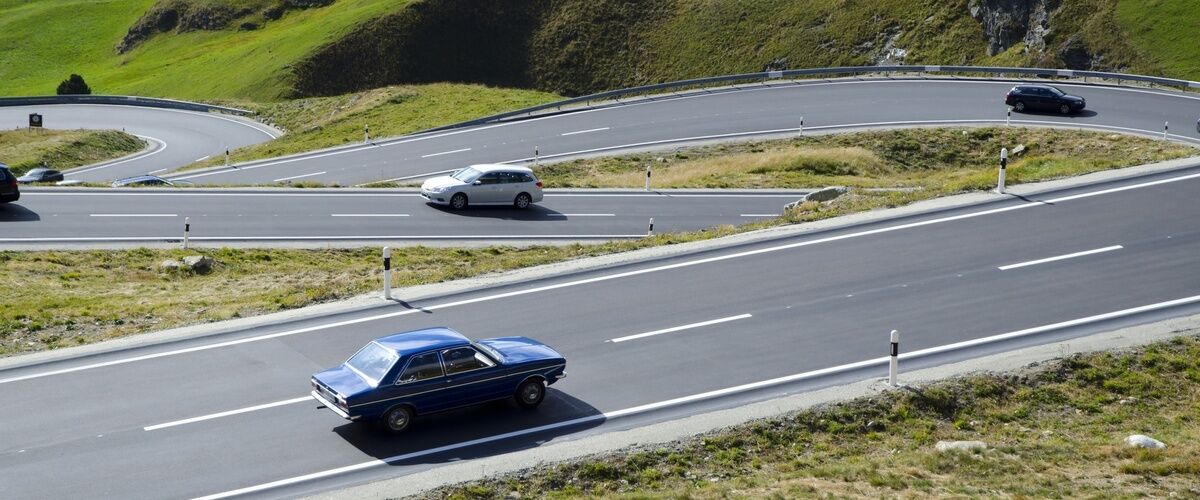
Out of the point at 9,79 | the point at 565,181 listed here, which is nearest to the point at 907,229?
the point at 565,181

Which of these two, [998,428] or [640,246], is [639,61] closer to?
[640,246]

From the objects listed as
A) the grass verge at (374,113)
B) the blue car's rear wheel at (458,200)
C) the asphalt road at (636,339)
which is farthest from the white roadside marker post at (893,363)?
the grass verge at (374,113)

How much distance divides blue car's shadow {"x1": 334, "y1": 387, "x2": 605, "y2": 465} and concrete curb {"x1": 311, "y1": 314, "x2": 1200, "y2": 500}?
14.0 inches

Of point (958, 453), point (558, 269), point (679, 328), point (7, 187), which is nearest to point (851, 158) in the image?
point (558, 269)

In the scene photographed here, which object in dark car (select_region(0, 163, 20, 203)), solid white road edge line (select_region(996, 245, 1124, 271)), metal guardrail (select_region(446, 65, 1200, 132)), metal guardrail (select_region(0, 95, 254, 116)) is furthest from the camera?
metal guardrail (select_region(0, 95, 254, 116))

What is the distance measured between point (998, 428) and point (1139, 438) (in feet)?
5.89

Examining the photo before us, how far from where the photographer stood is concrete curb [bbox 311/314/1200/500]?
13.4 meters

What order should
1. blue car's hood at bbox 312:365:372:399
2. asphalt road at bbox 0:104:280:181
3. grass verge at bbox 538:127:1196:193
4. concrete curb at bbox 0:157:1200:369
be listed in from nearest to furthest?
blue car's hood at bbox 312:365:372:399
concrete curb at bbox 0:157:1200:369
grass verge at bbox 538:127:1196:193
asphalt road at bbox 0:104:280:181

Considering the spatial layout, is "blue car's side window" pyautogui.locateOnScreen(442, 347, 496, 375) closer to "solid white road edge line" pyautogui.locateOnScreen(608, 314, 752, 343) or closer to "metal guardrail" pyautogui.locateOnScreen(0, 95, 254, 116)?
"solid white road edge line" pyautogui.locateOnScreen(608, 314, 752, 343)

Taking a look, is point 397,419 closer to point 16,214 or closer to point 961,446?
point 961,446

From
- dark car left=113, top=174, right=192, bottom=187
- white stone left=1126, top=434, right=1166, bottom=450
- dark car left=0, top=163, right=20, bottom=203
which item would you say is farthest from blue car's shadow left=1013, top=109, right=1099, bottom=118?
dark car left=0, top=163, right=20, bottom=203

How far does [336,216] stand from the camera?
3275cm

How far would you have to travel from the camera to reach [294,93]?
72.6m

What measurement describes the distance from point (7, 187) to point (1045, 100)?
4096cm
